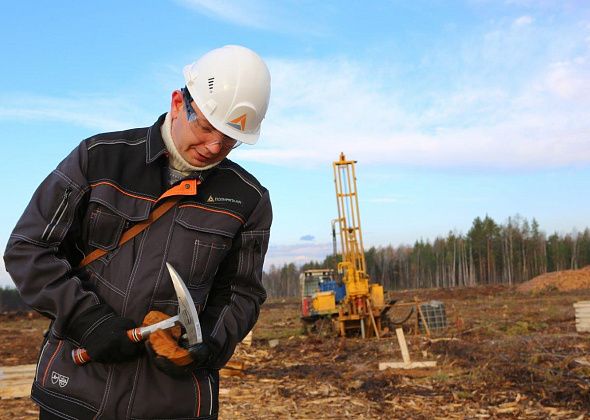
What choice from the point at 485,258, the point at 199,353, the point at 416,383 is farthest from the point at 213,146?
the point at 485,258

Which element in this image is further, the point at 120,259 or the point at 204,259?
the point at 204,259

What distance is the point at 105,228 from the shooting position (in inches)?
85.0

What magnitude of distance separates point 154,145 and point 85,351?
753mm

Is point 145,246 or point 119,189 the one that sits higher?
point 119,189

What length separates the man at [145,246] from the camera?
6.77ft

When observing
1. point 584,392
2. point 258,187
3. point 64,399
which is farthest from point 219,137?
point 584,392

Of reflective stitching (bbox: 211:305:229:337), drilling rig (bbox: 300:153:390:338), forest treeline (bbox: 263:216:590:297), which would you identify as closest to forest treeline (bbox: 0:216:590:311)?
forest treeline (bbox: 263:216:590:297)

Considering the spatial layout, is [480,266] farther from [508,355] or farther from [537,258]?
[508,355]

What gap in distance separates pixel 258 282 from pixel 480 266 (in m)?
74.0

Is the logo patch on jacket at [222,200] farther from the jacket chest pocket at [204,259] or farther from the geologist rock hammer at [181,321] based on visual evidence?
the geologist rock hammer at [181,321]

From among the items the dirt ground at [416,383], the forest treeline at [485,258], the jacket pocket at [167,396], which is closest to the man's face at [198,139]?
the jacket pocket at [167,396]

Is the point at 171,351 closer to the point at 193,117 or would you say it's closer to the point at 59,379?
the point at 59,379

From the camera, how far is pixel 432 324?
19562 millimetres

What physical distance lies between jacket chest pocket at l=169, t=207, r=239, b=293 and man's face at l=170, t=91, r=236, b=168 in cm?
19
